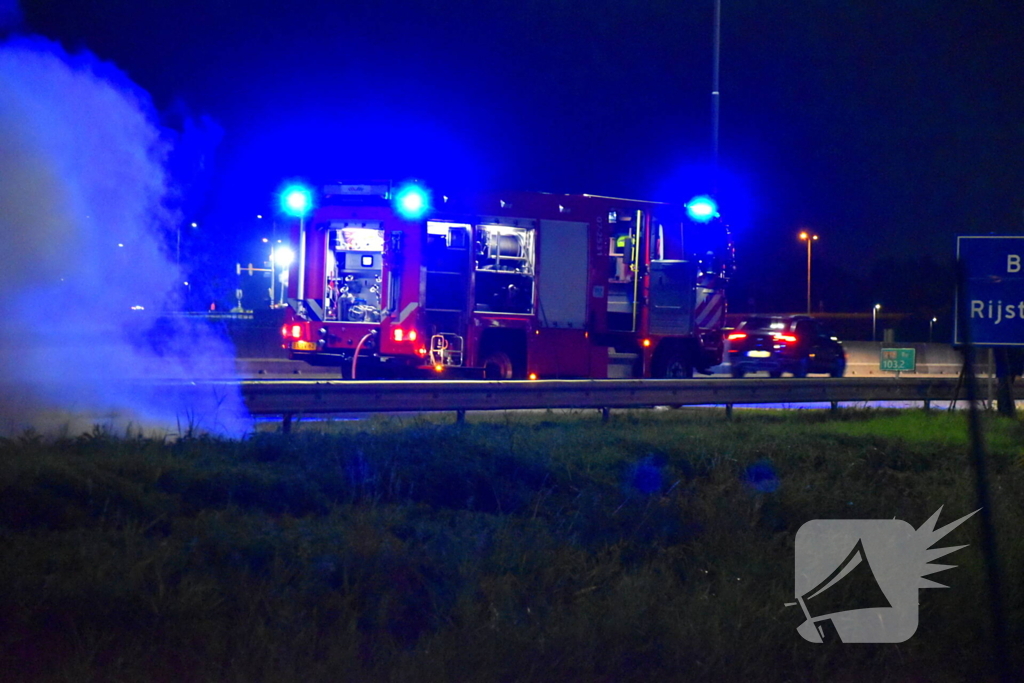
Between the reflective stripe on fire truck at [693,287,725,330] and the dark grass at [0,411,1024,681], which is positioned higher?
the reflective stripe on fire truck at [693,287,725,330]

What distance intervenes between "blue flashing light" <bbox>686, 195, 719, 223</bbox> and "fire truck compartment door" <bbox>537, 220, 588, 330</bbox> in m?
2.21

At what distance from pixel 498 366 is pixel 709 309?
4.71 meters

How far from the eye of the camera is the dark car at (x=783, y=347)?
22.7m

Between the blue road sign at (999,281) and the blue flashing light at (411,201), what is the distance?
7496 mm

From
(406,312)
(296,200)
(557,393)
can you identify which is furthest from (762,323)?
(296,200)

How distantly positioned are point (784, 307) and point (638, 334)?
1973 inches

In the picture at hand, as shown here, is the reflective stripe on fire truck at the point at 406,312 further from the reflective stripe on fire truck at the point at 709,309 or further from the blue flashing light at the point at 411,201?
the reflective stripe on fire truck at the point at 709,309

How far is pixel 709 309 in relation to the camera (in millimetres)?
17547

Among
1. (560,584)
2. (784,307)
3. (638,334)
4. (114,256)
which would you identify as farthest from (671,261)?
(784,307)

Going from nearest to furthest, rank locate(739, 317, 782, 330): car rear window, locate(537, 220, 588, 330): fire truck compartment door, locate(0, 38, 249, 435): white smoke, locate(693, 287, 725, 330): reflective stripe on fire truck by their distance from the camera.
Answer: locate(0, 38, 249, 435): white smoke → locate(537, 220, 588, 330): fire truck compartment door → locate(693, 287, 725, 330): reflective stripe on fire truck → locate(739, 317, 782, 330): car rear window

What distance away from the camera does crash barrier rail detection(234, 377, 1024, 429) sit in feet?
33.7

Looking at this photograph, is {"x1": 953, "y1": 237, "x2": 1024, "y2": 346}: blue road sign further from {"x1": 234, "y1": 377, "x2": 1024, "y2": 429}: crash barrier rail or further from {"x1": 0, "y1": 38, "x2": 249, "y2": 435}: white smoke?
{"x1": 0, "y1": 38, "x2": 249, "y2": 435}: white smoke

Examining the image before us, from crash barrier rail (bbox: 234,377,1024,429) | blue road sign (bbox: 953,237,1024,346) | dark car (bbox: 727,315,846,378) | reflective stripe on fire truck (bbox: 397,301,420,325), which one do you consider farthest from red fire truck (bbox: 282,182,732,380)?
blue road sign (bbox: 953,237,1024,346)

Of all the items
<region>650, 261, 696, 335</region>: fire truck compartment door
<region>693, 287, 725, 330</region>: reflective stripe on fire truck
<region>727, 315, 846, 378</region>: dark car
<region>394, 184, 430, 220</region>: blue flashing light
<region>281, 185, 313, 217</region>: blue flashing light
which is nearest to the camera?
<region>281, 185, 313, 217</region>: blue flashing light
